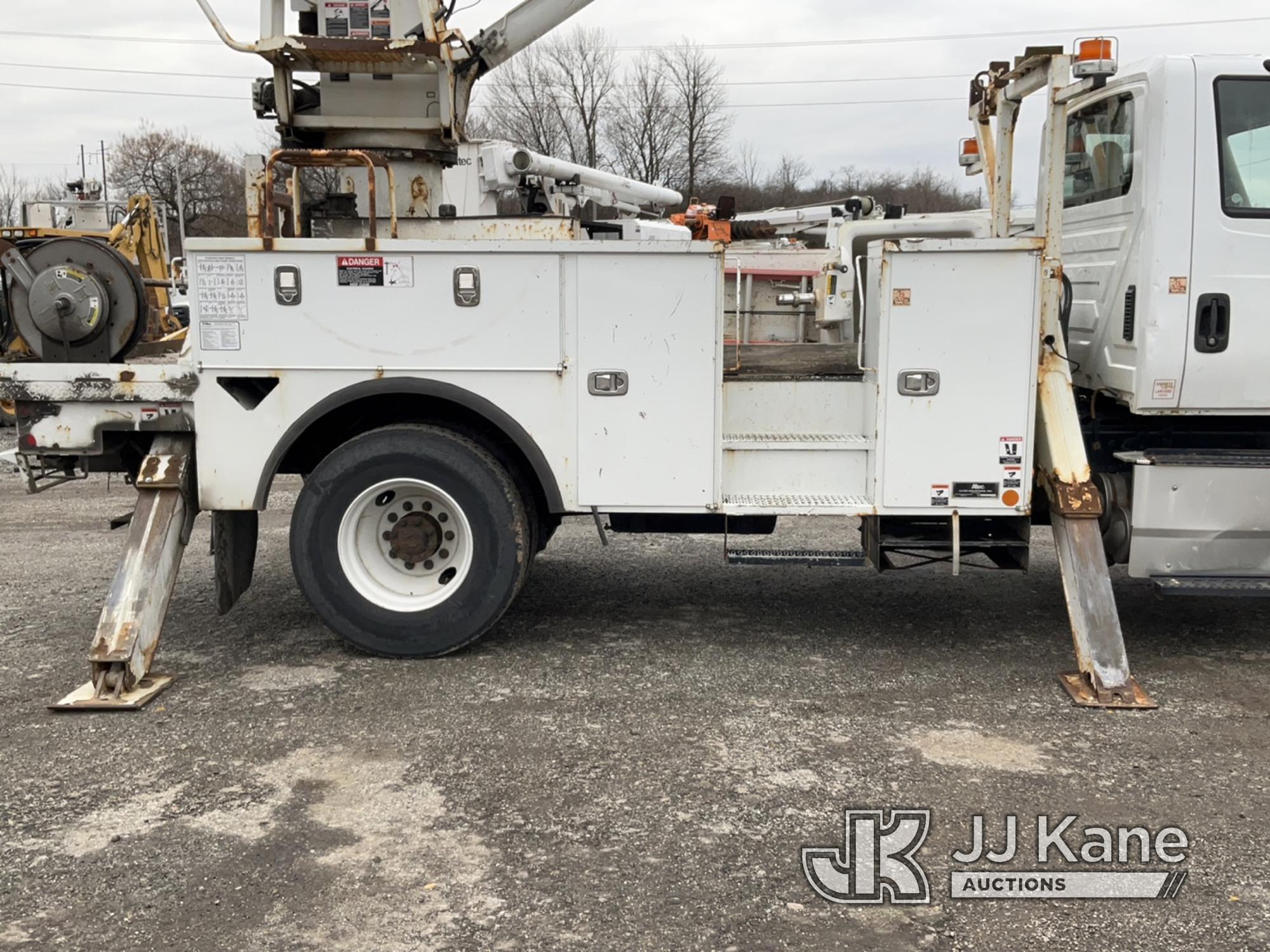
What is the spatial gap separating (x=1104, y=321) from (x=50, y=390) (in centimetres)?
490

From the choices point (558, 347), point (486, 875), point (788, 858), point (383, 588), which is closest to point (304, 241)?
point (558, 347)

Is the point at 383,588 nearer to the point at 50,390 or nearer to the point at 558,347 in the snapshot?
the point at 558,347

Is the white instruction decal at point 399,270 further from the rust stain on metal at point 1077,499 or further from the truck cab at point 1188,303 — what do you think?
the truck cab at point 1188,303

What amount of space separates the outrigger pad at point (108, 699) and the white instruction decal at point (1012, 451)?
3.83 metres

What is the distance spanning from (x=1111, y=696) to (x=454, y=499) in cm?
295

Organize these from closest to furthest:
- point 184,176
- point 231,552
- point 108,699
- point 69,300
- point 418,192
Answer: point 108,699 → point 69,300 → point 231,552 → point 418,192 → point 184,176

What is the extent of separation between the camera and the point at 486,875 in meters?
3.45

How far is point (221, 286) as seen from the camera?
5.13 metres

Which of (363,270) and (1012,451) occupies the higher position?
(363,270)

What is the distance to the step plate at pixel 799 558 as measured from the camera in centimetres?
538

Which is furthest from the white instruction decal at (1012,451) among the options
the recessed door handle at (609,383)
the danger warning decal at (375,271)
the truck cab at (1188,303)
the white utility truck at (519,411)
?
the danger warning decal at (375,271)

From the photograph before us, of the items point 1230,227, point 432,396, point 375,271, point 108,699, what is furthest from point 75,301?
point 1230,227

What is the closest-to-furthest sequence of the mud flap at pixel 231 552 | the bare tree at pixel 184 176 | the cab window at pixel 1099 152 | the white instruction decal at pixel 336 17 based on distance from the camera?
the cab window at pixel 1099 152 < the mud flap at pixel 231 552 < the white instruction decal at pixel 336 17 < the bare tree at pixel 184 176

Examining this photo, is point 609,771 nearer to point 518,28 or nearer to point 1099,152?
point 1099,152
